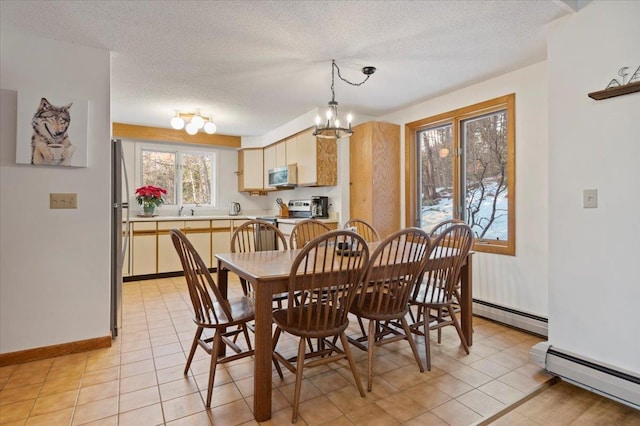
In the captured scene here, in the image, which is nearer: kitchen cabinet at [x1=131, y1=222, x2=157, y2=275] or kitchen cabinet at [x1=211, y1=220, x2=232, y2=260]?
kitchen cabinet at [x1=131, y1=222, x2=157, y2=275]

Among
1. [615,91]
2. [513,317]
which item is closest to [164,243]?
[513,317]

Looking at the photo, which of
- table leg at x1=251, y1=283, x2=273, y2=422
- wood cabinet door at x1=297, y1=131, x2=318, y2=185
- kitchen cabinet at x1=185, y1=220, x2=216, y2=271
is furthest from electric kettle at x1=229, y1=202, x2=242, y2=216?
table leg at x1=251, y1=283, x2=273, y2=422

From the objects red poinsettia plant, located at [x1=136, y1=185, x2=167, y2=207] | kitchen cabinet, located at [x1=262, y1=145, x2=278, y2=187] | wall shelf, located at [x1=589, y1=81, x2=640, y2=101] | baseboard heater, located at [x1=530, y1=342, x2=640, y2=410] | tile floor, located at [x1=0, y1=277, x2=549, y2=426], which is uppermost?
kitchen cabinet, located at [x1=262, y1=145, x2=278, y2=187]

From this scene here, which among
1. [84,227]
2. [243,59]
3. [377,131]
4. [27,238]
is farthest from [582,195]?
[27,238]

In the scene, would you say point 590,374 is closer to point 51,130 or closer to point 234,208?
point 51,130

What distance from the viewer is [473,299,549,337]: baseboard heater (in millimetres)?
2811

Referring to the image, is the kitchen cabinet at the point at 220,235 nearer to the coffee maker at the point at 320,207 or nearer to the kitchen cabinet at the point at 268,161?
the kitchen cabinet at the point at 268,161

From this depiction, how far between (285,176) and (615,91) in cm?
369

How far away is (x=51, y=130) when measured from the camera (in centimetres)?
245

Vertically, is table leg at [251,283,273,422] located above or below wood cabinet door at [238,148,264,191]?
below

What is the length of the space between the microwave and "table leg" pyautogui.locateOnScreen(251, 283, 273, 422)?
10.4ft

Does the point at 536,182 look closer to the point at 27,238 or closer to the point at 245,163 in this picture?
the point at 27,238

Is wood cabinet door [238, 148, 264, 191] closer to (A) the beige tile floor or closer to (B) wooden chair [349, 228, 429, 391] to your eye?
(A) the beige tile floor

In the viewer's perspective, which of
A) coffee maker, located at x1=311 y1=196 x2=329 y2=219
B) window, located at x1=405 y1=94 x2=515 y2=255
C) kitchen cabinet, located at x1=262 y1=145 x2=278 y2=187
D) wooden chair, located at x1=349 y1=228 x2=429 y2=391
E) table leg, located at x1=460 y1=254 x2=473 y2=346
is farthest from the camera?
kitchen cabinet, located at x1=262 y1=145 x2=278 y2=187
